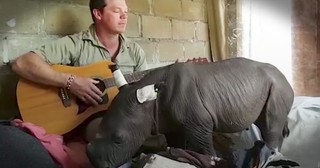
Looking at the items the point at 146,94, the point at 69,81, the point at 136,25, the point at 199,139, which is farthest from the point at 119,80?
the point at 136,25

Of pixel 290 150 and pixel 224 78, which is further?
pixel 290 150

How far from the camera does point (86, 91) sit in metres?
1.31

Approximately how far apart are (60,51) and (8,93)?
0.24 metres

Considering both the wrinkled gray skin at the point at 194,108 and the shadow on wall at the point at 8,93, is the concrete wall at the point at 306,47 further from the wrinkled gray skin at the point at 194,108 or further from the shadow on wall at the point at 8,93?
the shadow on wall at the point at 8,93

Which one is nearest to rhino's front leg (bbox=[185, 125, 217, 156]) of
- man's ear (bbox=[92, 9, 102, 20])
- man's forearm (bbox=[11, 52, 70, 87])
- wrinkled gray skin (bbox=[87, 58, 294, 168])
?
wrinkled gray skin (bbox=[87, 58, 294, 168])

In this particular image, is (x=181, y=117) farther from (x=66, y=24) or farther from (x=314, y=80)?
(x=314, y=80)

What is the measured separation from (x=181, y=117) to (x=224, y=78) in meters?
0.15

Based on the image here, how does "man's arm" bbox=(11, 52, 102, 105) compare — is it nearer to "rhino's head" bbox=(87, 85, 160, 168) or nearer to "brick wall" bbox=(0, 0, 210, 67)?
"brick wall" bbox=(0, 0, 210, 67)

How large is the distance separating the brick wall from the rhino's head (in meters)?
0.69

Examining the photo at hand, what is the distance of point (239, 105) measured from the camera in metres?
0.98

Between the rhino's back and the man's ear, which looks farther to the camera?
the man's ear

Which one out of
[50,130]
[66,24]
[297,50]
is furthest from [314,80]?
[50,130]

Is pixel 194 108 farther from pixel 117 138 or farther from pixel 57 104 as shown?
pixel 57 104

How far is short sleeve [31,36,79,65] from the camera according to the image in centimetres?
144
